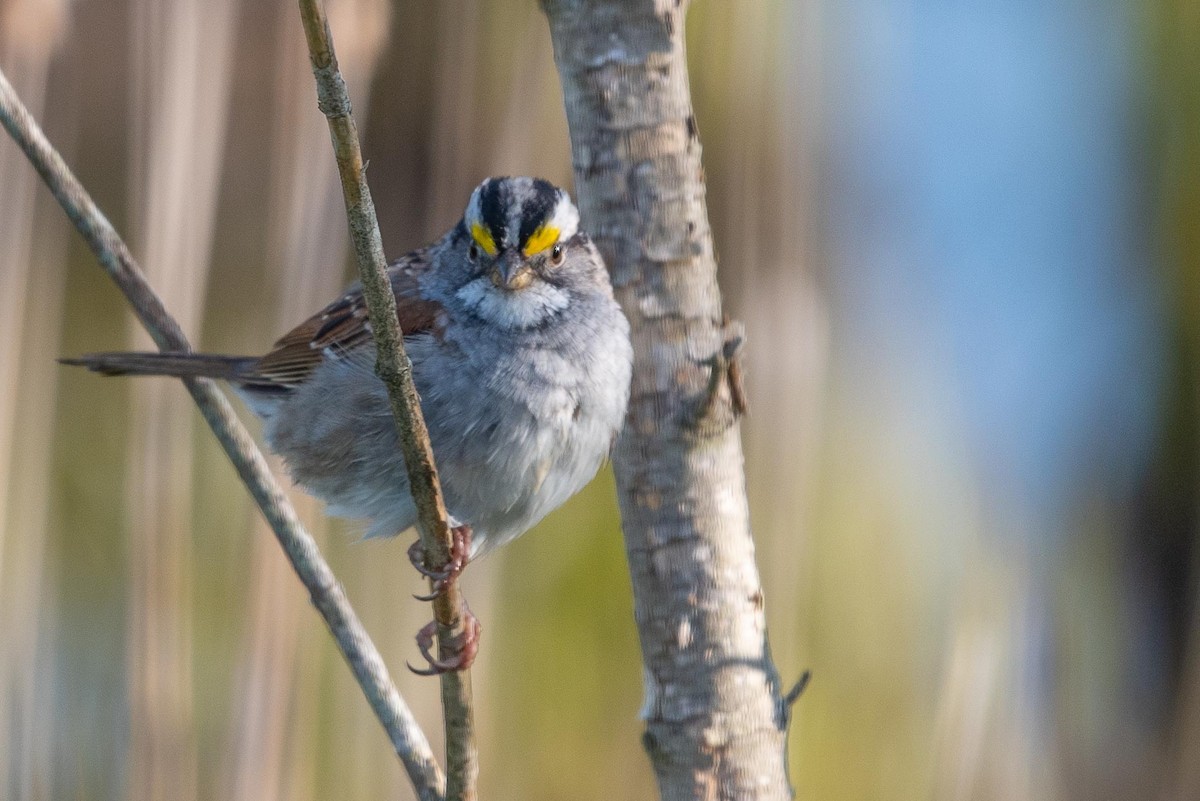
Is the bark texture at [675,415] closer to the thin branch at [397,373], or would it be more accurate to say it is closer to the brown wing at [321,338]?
the thin branch at [397,373]

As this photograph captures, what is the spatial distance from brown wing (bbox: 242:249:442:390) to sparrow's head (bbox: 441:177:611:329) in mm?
226

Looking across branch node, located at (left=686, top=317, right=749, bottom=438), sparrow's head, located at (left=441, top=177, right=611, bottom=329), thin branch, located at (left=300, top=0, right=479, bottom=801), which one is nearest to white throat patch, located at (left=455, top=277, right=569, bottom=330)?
sparrow's head, located at (left=441, top=177, right=611, bottom=329)

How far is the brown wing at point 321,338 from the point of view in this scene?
228 centimetres

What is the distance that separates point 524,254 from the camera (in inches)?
80.7

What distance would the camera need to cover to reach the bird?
1903mm

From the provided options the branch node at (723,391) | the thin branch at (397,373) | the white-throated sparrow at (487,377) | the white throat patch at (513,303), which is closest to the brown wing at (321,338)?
the white-throated sparrow at (487,377)

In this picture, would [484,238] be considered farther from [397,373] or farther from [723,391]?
[397,373]

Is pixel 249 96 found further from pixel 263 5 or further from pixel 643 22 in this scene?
pixel 643 22

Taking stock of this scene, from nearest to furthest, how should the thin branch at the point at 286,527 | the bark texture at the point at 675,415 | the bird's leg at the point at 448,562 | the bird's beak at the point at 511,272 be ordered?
the bird's leg at the point at 448,562 → the thin branch at the point at 286,527 → the bark texture at the point at 675,415 → the bird's beak at the point at 511,272

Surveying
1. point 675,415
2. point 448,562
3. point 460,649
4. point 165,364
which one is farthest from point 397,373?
A: point 165,364

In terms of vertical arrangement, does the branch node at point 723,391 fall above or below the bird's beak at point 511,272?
below

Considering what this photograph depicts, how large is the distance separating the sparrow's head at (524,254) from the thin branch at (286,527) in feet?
1.59

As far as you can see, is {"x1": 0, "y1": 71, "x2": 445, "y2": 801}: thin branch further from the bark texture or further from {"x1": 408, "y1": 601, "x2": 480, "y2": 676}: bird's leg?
the bark texture

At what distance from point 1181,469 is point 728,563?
6.15 feet
